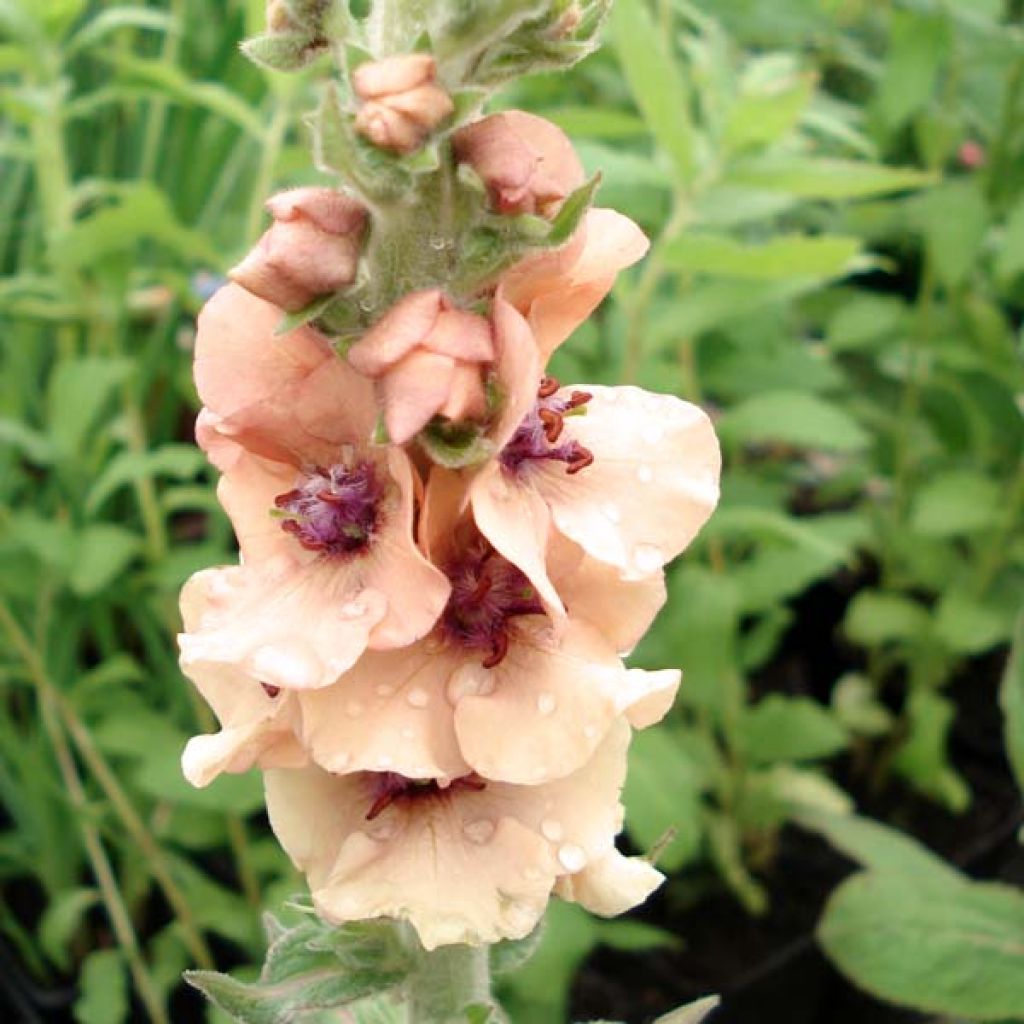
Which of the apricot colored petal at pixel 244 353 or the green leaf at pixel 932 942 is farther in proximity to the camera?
the green leaf at pixel 932 942

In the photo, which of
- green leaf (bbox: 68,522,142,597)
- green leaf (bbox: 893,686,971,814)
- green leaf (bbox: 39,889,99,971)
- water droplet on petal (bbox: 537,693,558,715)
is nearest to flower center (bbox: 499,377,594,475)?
water droplet on petal (bbox: 537,693,558,715)

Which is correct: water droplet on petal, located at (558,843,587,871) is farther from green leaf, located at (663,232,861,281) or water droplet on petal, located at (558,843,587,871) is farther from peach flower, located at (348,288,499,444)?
green leaf, located at (663,232,861,281)

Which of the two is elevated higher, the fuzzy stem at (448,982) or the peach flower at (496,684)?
the peach flower at (496,684)

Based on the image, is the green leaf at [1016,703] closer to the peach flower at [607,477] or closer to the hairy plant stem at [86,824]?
the peach flower at [607,477]

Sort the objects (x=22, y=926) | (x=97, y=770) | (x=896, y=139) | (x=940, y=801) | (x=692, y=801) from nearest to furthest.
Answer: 1. (x=692, y=801)
2. (x=97, y=770)
3. (x=22, y=926)
4. (x=940, y=801)
5. (x=896, y=139)

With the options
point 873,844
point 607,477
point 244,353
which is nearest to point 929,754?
point 873,844

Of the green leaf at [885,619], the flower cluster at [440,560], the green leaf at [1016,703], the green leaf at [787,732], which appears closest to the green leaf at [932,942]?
the green leaf at [1016,703]

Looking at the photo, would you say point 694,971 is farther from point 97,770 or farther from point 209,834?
point 97,770

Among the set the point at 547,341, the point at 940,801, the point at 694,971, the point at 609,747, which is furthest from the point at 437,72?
the point at 940,801
